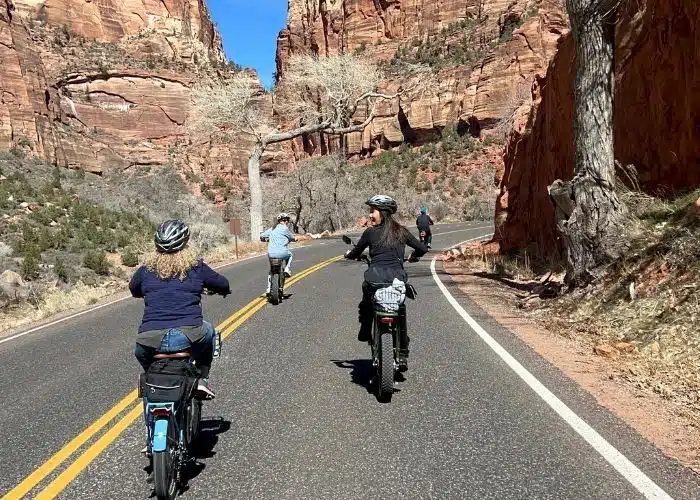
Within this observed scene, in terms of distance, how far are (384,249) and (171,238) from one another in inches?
97.8

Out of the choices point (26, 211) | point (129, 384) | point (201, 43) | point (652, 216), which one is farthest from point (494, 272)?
point (201, 43)

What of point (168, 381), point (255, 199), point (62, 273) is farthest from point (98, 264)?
point (168, 381)

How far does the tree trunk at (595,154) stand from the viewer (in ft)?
29.7

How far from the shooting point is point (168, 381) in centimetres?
355

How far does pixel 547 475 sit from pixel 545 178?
13683 mm

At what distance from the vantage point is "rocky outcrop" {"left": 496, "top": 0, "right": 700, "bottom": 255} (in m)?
10.0

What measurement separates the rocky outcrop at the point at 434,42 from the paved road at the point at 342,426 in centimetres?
4904

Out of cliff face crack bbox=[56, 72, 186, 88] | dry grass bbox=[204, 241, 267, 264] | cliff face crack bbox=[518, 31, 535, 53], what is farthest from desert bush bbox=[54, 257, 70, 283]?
cliff face crack bbox=[518, 31, 535, 53]

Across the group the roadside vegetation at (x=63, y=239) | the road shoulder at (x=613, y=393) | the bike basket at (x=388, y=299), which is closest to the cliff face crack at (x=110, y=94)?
the roadside vegetation at (x=63, y=239)

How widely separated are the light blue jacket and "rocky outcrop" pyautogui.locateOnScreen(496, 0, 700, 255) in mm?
6998

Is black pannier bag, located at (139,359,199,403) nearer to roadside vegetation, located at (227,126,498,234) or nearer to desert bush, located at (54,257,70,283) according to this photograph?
desert bush, located at (54,257,70,283)

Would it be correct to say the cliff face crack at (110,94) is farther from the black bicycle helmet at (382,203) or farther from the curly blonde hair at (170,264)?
the curly blonde hair at (170,264)

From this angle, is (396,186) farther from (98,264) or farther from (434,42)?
(98,264)

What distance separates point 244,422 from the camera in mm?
4871
